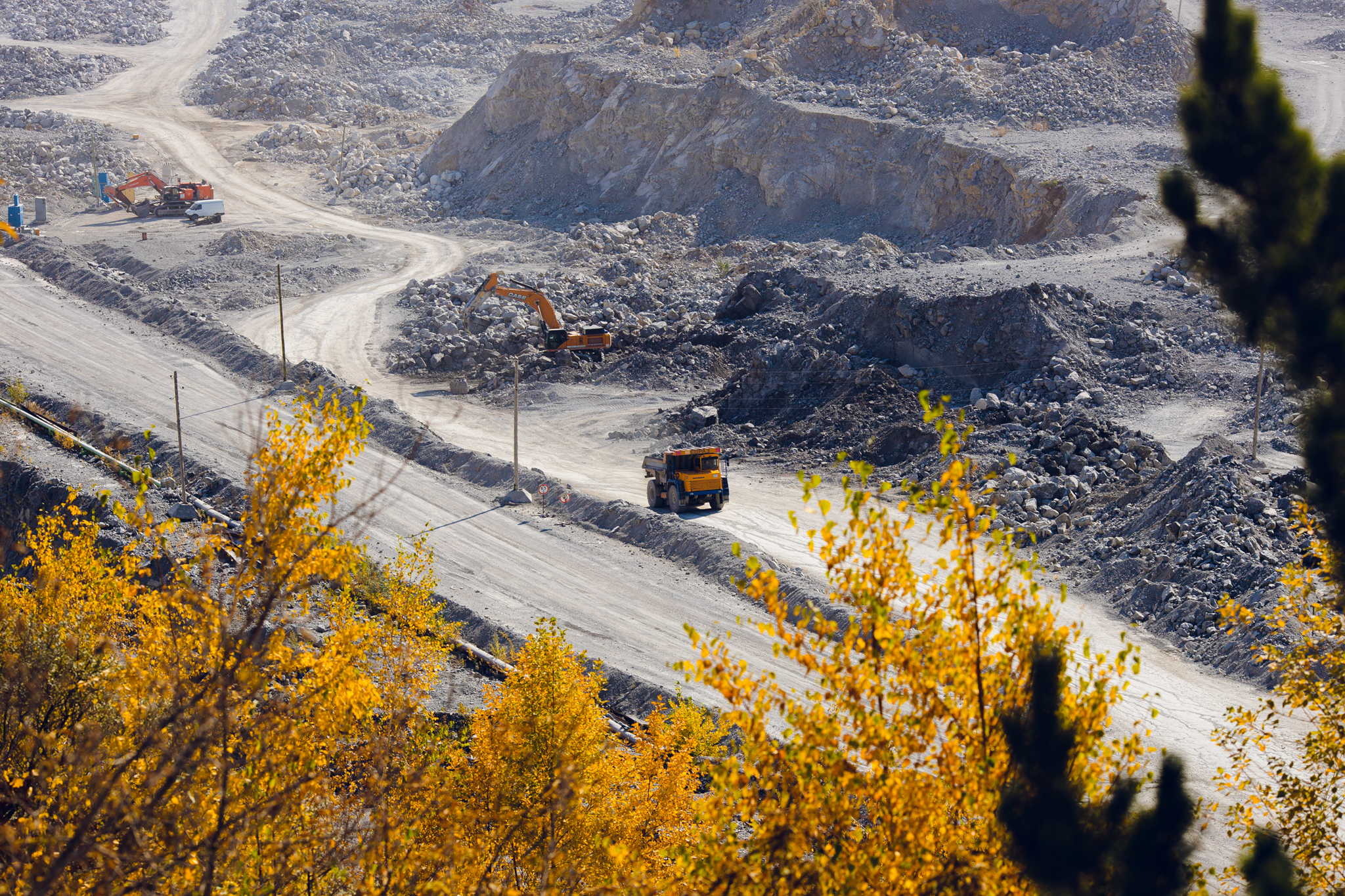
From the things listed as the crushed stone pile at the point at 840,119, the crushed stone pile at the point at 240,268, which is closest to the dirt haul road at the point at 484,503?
the crushed stone pile at the point at 240,268

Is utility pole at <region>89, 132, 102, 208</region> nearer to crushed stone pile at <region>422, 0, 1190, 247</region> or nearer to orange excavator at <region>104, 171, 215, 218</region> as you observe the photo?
orange excavator at <region>104, 171, 215, 218</region>

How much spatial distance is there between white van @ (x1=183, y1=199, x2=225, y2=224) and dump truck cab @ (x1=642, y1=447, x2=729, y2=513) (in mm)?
39463

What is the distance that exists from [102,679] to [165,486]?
57.8ft

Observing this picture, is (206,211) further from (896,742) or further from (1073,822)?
(1073,822)

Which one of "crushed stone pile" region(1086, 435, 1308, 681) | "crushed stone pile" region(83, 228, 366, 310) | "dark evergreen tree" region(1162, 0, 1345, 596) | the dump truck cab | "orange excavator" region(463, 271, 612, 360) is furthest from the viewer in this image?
"crushed stone pile" region(83, 228, 366, 310)

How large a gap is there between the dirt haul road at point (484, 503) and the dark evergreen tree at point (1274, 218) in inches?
238

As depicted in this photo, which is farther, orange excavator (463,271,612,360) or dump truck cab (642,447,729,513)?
orange excavator (463,271,612,360)

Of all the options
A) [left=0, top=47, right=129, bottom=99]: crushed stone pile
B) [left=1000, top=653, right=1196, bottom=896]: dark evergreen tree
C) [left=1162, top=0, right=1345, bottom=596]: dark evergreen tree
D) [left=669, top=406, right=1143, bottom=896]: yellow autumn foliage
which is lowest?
[left=0, top=47, right=129, bottom=99]: crushed stone pile

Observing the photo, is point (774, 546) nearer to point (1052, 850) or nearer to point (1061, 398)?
point (1061, 398)

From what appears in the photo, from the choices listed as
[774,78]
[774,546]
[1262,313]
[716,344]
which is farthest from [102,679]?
[774,78]

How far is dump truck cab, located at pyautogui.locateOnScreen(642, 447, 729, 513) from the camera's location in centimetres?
2625

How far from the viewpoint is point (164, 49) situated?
8712 centimetres

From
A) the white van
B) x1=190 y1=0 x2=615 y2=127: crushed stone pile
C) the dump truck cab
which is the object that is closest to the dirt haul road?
the dump truck cab

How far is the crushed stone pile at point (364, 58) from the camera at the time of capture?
252ft
